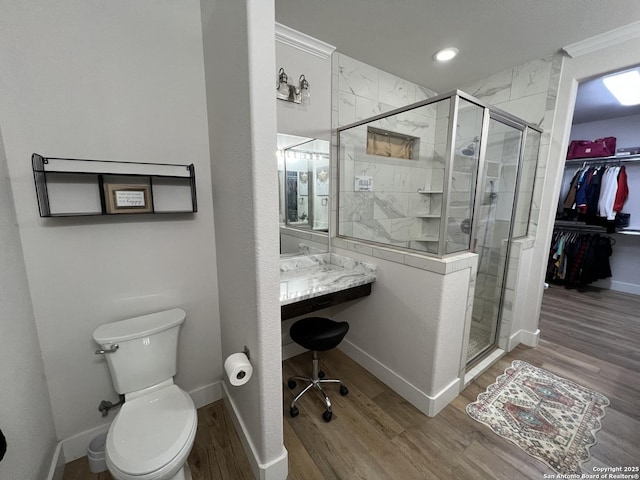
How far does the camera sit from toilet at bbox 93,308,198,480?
3.30 feet

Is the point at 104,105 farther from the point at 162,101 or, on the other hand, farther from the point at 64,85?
the point at 162,101

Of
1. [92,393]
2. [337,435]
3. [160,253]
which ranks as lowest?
[337,435]

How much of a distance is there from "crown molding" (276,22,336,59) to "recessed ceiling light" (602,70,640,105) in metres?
2.68

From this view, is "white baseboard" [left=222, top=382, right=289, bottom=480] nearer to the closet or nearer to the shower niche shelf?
the shower niche shelf

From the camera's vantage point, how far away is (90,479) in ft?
4.25

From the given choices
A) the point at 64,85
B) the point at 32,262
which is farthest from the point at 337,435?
the point at 64,85

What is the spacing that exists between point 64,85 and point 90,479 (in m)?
2.00

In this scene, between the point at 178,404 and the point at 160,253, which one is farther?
the point at 160,253

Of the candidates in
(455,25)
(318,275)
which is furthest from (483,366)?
(455,25)

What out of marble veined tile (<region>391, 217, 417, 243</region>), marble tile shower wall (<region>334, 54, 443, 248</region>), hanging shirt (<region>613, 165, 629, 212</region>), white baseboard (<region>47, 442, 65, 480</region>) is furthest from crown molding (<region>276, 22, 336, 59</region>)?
hanging shirt (<region>613, 165, 629, 212</region>)

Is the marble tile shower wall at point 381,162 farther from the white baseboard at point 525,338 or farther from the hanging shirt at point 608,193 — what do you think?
the hanging shirt at point 608,193

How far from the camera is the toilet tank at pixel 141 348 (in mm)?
1284

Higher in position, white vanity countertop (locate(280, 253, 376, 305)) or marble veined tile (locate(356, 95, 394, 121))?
marble veined tile (locate(356, 95, 394, 121))

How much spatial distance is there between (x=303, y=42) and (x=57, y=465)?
3.00 m
